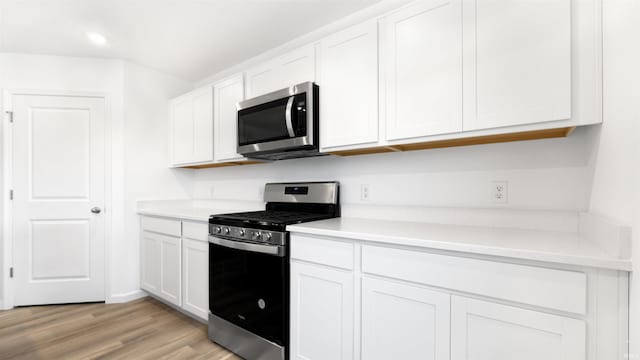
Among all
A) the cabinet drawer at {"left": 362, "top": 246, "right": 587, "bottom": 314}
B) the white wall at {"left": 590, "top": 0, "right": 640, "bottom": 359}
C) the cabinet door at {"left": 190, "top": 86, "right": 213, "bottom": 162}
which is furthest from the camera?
the cabinet door at {"left": 190, "top": 86, "right": 213, "bottom": 162}

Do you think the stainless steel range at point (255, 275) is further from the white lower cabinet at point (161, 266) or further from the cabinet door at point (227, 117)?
the cabinet door at point (227, 117)

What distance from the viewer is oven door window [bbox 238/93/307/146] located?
1997 millimetres

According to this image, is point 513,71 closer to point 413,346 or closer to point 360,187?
point 360,187

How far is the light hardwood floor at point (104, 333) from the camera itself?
2.03m

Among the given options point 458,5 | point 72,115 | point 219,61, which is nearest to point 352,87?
point 458,5

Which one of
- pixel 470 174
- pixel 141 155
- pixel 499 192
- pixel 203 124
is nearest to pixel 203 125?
pixel 203 124

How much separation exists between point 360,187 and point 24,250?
3.22m

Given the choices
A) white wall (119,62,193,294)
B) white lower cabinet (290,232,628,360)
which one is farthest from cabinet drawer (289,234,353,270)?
white wall (119,62,193,294)

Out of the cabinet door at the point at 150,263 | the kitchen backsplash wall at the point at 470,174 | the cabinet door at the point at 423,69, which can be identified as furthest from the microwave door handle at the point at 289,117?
the cabinet door at the point at 150,263

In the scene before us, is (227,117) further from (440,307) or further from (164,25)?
(440,307)

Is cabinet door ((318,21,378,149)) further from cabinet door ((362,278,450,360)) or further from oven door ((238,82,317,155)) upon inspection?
cabinet door ((362,278,450,360))

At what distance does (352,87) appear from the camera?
184 centimetres

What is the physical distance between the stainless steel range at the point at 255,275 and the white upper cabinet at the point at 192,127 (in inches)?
40.0

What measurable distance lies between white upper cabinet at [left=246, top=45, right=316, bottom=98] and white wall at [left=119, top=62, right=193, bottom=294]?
1.44 meters
